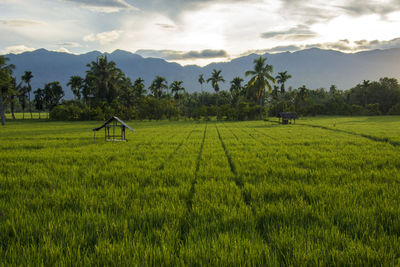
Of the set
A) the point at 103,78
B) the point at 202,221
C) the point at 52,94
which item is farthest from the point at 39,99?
the point at 202,221

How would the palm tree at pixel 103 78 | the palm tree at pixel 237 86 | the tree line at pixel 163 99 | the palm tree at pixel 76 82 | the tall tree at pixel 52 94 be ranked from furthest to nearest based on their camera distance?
the tall tree at pixel 52 94
the palm tree at pixel 76 82
the palm tree at pixel 237 86
the palm tree at pixel 103 78
the tree line at pixel 163 99

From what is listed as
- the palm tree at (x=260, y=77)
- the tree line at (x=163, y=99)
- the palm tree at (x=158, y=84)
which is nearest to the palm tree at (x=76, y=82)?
the tree line at (x=163, y=99)

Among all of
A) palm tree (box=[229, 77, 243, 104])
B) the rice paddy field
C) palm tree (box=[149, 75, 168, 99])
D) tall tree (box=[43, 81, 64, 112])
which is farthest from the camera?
palm tree (box=[149, 75, 168, 99])

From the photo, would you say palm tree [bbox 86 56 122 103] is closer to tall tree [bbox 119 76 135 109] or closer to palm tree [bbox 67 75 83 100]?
tall tree [bbox 119 76 135 109]

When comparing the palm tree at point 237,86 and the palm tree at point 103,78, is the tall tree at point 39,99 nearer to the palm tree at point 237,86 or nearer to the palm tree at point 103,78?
the palm tree at point 103,78

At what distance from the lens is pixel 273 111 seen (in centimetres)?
7250

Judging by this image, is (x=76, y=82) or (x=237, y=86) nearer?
(x=237, y=86)

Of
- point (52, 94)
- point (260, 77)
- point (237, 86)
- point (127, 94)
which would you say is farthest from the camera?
point (127, 94)

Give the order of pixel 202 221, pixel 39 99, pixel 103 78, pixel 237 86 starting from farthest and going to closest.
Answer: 1. pixel 39 99
2. pixel 237 86
3. pixel 103 78
4. pixel 202 221

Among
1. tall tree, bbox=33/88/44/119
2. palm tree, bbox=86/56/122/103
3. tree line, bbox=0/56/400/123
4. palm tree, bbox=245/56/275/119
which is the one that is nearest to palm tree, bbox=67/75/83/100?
tree line, bbox=0/56/400/123

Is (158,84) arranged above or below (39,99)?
above

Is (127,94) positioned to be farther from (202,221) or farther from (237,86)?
(202,221)

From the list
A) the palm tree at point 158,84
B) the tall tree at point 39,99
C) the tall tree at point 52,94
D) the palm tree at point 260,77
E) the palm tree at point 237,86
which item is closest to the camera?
the palm tree at point 260,77

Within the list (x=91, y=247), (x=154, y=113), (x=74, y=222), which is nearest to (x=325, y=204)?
(x=91, y=247)
